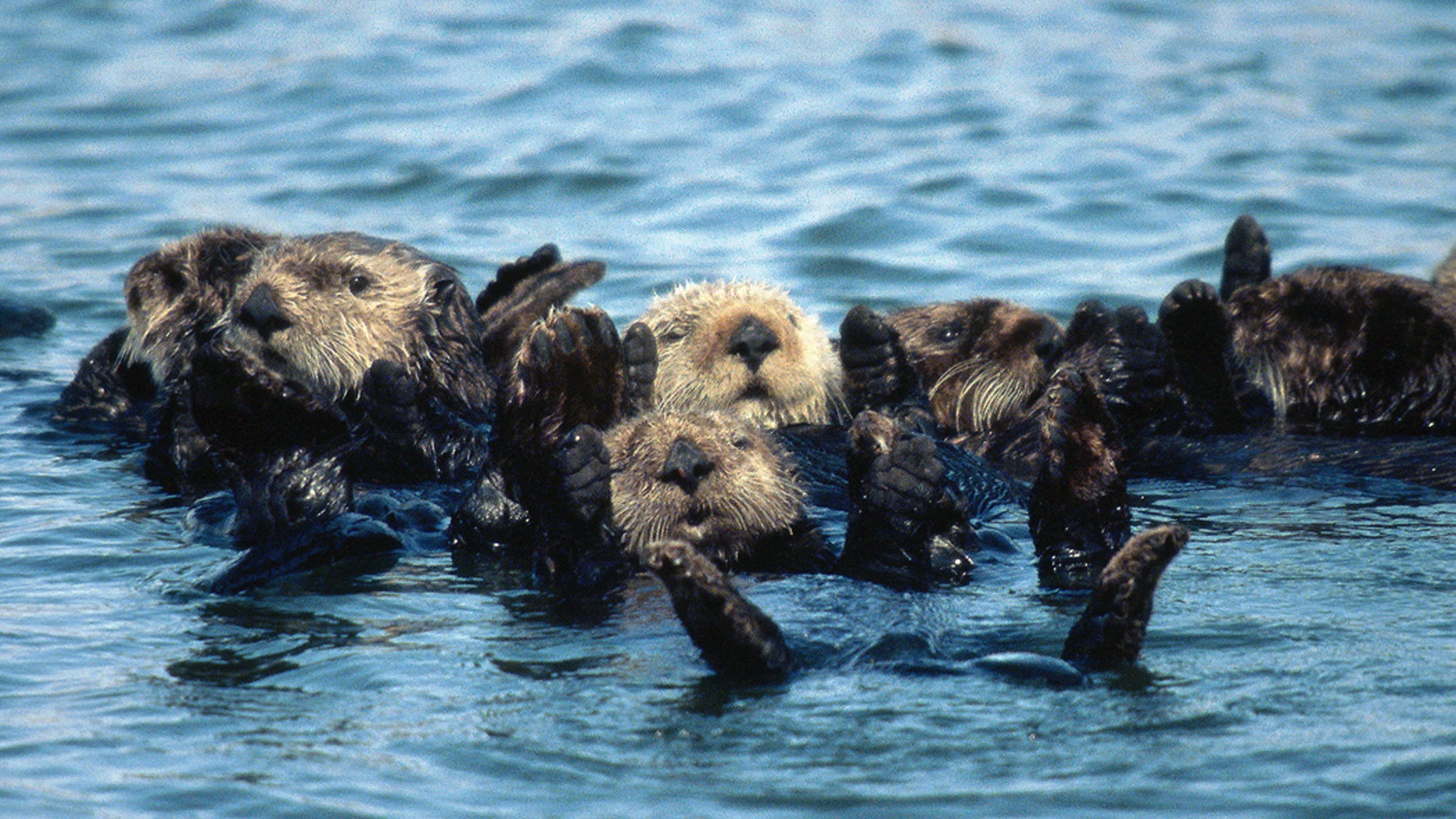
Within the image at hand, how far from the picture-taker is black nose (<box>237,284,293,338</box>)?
523 cm

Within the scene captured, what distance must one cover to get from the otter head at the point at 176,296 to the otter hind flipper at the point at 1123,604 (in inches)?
136

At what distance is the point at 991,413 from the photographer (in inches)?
249

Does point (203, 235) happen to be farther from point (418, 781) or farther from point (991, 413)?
point (418, 781)

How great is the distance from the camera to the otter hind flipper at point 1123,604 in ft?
11.5

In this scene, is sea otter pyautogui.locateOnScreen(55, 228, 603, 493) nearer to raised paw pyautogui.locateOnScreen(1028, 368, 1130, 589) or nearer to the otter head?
the otter head

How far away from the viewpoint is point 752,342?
5.55 meters

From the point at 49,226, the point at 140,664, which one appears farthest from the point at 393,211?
the point at 140,664

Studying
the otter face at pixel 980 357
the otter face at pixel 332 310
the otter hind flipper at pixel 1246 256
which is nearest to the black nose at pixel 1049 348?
the otter face at pixel 980 357

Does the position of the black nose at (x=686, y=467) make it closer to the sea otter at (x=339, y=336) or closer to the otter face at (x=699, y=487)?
the otter face at (x=699, y=487)

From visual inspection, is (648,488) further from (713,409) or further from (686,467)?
(713,409)

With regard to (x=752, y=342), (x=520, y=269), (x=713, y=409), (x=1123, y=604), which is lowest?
(x=1123, y=604)

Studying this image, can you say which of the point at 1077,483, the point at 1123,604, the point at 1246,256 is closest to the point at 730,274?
the point at 1246,256

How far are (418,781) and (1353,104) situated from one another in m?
11.7

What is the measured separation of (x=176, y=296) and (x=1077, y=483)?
3.25 meters
